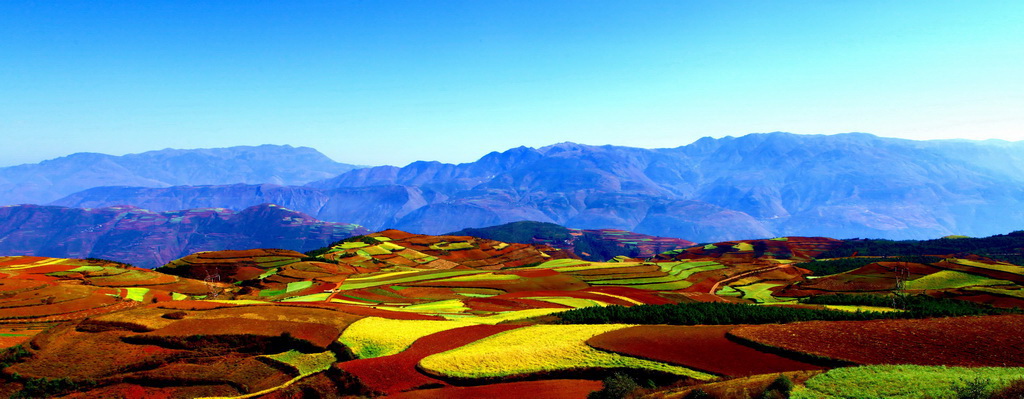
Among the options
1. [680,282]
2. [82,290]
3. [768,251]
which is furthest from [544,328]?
[768,251]

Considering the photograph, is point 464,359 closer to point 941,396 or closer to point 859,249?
point 941,396

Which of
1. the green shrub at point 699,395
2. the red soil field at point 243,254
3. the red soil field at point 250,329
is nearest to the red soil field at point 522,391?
the green shrub at point 699,395

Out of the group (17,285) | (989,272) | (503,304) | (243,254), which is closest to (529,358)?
(503,304)

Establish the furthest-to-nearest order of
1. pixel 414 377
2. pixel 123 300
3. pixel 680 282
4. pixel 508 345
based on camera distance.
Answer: pixel 680 282, pixel 123 300, pixel 508 345, pixel 414 377

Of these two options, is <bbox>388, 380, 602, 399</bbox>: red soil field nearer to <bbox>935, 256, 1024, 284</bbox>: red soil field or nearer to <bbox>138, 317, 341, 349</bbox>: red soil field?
<bbox>138, 317, 341, 349</bbox>: red soil field

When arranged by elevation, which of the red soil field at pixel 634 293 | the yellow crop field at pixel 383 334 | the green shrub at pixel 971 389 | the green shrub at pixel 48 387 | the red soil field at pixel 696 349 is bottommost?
the red soil field at pixel 634 293

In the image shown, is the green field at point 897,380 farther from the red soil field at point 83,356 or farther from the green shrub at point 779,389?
the red soil field at point 83,356
